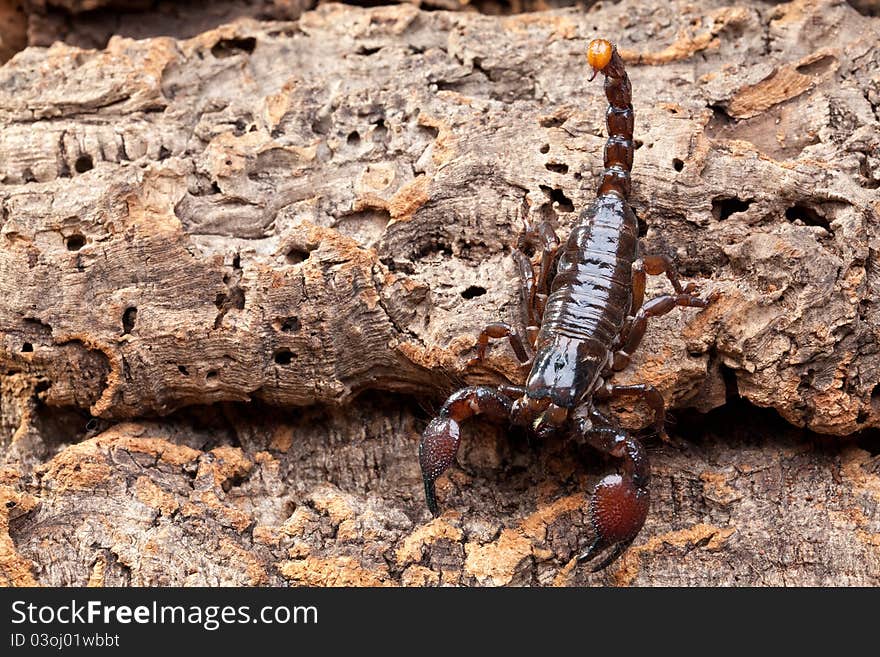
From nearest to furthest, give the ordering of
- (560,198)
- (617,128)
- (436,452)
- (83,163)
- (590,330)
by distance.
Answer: (436,452) → (590,330) → (617,128) → (560,198) → (83,163)

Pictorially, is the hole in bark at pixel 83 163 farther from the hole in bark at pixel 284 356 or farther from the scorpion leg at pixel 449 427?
the scorpion leg at pixel 449 427

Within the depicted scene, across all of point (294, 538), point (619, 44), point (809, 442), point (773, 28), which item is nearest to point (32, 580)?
point (294, 538)

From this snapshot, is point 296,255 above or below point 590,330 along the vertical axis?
above

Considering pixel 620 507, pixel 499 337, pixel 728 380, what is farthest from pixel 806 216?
pixel 620 507

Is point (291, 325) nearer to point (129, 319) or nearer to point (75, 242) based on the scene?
point (129, 319)

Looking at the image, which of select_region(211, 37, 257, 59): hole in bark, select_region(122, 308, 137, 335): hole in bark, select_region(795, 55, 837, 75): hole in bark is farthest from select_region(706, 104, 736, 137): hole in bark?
select_region(122, 308, 137, 335): hole in bark

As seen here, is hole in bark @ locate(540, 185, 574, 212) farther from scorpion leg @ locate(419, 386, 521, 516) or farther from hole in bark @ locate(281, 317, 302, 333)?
hole in bark @ locate(281, 317, 302, 333)
